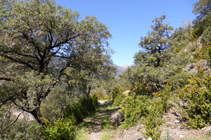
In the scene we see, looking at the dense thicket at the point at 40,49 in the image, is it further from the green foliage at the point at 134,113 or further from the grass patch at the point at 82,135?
the green foliage at the point at 134,113

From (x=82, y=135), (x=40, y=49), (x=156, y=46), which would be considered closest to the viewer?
(x=82, y=135)

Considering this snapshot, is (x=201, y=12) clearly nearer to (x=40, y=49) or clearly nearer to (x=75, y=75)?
(x=75, y=75)

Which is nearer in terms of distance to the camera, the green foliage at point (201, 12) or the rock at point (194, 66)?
the rock at point (194, 66)

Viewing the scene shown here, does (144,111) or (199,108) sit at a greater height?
(199,108)

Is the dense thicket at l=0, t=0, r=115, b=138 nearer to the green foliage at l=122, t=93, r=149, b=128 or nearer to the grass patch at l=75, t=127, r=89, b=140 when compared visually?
the grass patch at l=75, t=127, r=89, b=140

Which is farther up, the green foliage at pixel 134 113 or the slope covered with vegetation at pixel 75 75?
the slope covered with vegetation at pixel 75 75

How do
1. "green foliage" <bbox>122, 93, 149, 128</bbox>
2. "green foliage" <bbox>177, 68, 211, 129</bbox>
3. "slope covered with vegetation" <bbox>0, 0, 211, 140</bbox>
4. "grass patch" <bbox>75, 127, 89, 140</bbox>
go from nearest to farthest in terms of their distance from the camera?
"green foliage" <bbox>177, 68, 211, 129</bbox>, "slope covered with vegetation" <bbox>0, 0, 211, 140</bbox>, "green foliage" <bbox>122, 93, 149, 128</bbox>, "grass patch" <bbox>75, 127, 89, 140</bbox>

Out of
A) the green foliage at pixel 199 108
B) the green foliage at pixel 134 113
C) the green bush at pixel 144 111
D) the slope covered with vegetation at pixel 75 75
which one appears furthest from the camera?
the green foliage at pixel 134 113

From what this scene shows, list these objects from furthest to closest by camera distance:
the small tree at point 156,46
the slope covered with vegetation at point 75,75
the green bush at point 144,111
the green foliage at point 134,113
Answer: the small tree at point 156,46 < the green foliage at point 134,113 < the green bush at point 144,111 < the slope covered with vegetation at point 75,75

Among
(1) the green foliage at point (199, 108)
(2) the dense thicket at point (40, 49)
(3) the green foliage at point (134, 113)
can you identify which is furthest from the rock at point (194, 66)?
(2) the dense thicket at point (40, 49)

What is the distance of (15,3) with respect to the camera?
264 inches

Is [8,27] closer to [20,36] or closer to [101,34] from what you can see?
[20,36]

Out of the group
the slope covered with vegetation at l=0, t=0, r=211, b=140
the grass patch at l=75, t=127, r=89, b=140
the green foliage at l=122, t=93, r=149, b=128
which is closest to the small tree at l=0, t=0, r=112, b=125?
the slope covered with vegetation at l=0, t=0, r=211, b=140

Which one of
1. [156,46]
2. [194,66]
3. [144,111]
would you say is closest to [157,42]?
[156,46]
